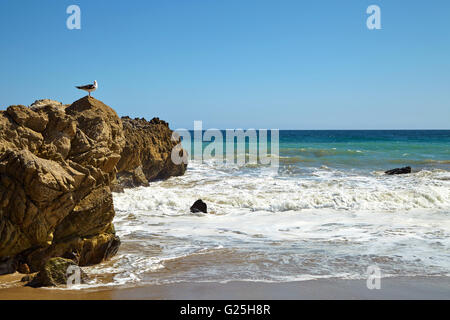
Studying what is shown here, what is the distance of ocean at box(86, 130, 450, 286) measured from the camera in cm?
625

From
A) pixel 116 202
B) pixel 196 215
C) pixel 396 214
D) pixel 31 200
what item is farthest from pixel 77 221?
pixel 396 214

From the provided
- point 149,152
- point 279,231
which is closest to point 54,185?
point 279,231

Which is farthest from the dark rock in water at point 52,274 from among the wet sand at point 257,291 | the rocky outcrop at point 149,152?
the rocky outcrop at point 149,152

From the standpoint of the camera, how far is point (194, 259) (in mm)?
6855

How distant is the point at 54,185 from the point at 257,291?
2.79 m

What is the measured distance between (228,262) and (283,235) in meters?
2.43

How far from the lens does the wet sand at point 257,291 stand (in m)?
5.00

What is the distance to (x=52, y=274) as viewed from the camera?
523 cm

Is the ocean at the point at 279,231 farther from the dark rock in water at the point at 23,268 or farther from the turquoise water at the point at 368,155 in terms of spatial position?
the turquoise water at the point at 368,155

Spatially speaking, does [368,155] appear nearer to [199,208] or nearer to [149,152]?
[149,152]

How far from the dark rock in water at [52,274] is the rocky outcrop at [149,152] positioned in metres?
7.98

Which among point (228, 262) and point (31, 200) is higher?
point (31, 200)
